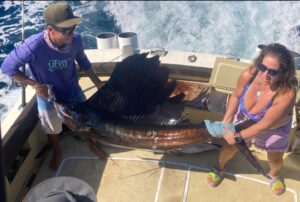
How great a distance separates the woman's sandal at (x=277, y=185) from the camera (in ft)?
8.95

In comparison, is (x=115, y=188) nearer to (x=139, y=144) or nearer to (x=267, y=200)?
(x=139, y=144)

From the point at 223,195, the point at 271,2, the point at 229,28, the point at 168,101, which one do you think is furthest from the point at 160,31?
the point at 223,195

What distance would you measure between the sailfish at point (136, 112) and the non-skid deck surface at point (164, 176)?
0.91ft

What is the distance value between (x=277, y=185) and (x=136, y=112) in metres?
1.24

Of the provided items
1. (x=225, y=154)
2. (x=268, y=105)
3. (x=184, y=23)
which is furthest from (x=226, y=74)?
(x=184, y=23)

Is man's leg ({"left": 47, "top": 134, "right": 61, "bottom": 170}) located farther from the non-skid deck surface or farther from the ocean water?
the ocean water

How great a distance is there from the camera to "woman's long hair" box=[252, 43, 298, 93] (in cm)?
217

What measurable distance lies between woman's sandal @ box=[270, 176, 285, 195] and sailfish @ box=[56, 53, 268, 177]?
1.93ft

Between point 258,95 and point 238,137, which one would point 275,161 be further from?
point 258,95

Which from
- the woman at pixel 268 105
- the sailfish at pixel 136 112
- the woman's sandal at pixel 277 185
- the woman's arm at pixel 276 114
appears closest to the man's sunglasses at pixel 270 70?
the woman at pixel 268 105

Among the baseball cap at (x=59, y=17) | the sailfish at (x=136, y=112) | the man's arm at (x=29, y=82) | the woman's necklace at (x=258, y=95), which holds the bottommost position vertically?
the sailfish at (x=136, y=112)

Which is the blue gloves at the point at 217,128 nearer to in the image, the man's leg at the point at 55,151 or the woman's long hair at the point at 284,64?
the woman's long hair at the point at 284,64

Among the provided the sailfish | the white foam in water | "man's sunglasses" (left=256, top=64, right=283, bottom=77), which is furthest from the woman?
the white foam in water

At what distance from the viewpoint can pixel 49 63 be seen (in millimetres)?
A: 2637
